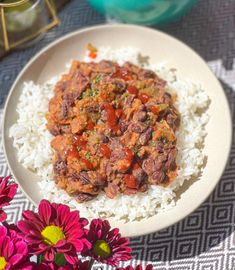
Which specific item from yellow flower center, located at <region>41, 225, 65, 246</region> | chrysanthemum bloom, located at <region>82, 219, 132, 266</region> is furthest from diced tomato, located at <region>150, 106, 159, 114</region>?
yellow flower center, located at <region>41, 225, 65, 246</region>

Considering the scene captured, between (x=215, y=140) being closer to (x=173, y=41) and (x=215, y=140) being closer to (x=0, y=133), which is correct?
(x=173, y=41)

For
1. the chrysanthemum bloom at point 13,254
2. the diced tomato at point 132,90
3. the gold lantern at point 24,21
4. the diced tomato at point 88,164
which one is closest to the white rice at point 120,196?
the diced tomato at point 88,164

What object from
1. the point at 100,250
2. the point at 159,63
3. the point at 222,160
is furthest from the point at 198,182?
the point at 100,250

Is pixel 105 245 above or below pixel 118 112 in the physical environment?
above

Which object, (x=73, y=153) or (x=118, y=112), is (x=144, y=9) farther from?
(x=73, y=153)

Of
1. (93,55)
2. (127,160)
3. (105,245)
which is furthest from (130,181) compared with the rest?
(93,55)

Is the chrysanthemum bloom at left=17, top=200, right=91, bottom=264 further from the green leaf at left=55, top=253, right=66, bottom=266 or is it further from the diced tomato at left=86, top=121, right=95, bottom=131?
the diced tomato at left=86, top=121, right=95, bottom=131
